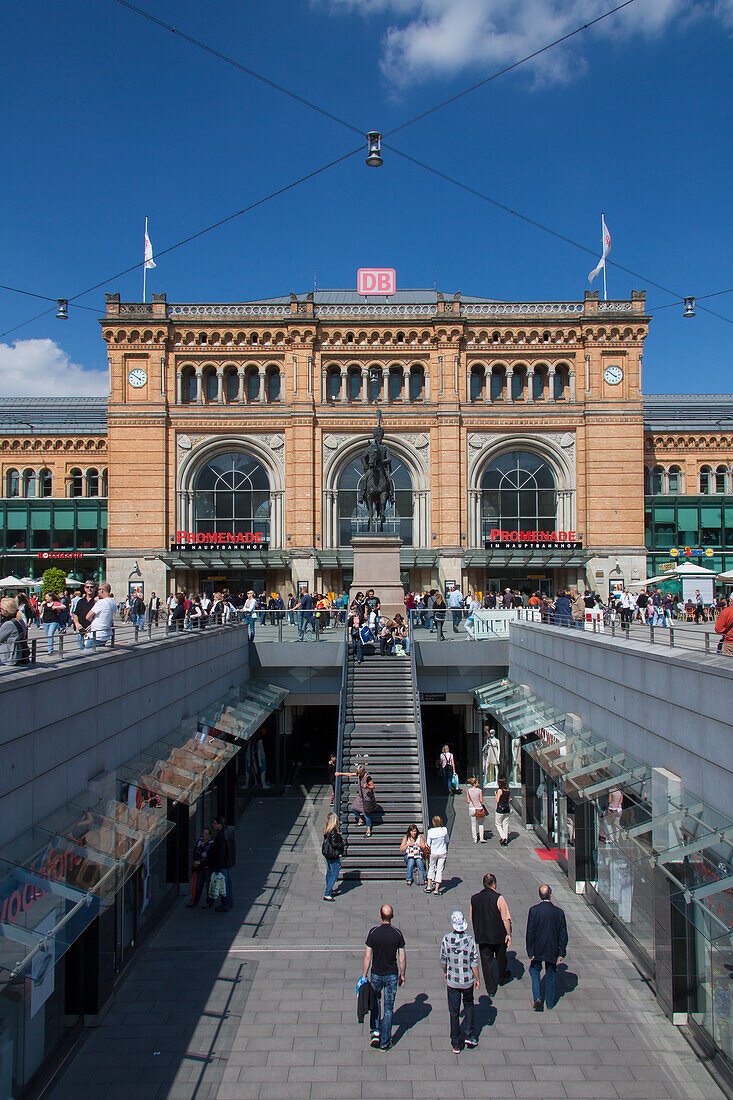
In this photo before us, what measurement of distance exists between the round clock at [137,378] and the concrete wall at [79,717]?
28.6 metres

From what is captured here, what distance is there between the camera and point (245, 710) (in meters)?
20.2

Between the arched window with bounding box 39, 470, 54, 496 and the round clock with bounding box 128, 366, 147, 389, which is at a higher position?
the round clock with bounding box 128, 366, 147, 389

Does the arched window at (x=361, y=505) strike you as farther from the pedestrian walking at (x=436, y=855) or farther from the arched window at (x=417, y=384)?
the pedestrian walking at (x=436, y=855)

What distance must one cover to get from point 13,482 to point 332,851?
40679mm

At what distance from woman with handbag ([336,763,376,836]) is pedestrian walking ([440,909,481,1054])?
7452 mm

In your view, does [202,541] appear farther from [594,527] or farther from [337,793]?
[337,793]

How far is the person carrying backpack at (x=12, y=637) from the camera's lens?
916 centimetres

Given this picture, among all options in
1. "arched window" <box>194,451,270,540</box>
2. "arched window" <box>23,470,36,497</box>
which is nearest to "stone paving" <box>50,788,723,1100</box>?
"arched window" <box>194,451,270,540</box>

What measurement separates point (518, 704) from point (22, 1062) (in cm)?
1427

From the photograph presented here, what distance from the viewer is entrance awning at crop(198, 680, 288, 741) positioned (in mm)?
17844

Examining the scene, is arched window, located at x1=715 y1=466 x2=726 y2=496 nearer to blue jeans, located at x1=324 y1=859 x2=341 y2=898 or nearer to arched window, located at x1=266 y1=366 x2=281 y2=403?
arched window, located at x1=266 y1=366 x2=281 y2=403

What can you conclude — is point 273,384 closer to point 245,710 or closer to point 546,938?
point 245,710

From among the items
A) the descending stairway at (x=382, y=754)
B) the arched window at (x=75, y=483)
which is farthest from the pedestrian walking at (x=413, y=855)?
the arched window at (x=75, y=483)

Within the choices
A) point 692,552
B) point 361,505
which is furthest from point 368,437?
point 692,552
